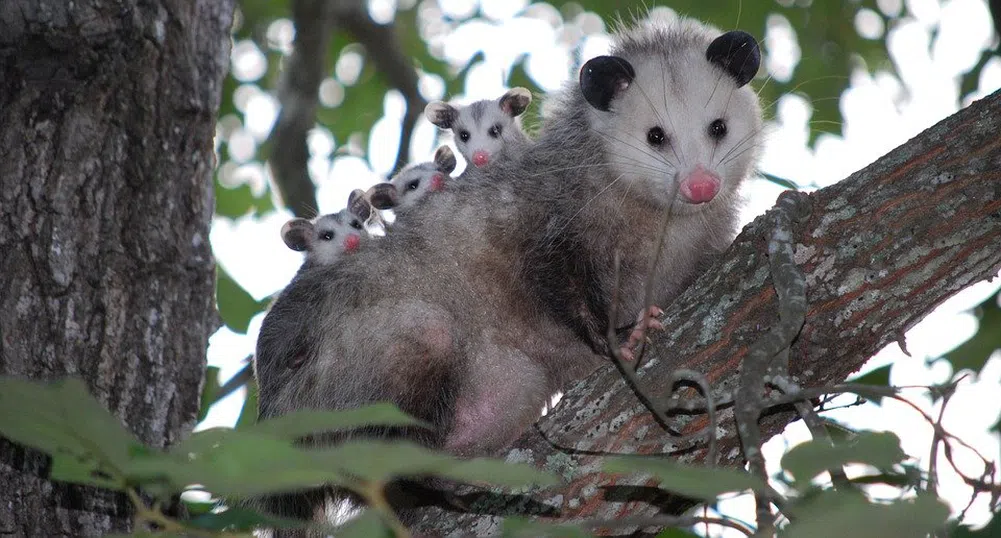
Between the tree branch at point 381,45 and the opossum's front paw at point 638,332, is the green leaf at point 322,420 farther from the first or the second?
the tree branch at point 381,45

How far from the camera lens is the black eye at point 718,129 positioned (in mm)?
2382

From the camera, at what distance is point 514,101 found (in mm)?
3408

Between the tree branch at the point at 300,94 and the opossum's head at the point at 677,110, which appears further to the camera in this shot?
the tree branch at the point at 300,94

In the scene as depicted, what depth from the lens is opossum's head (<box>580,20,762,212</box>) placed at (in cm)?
233

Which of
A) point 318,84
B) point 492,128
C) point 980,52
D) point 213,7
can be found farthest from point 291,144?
Result: point 980,52

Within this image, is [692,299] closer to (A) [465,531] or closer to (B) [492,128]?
(A) [465,531]

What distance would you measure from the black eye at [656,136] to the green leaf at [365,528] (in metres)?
1.65

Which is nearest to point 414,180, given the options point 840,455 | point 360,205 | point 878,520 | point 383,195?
point 383,195

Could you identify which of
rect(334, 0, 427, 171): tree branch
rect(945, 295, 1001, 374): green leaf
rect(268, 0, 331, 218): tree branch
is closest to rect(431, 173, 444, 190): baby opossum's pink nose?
rect(268, 0, 331, 218): tree branch

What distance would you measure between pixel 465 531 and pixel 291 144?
1.99 meters

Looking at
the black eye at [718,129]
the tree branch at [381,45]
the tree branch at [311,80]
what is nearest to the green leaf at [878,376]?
the black eye at [718,129]

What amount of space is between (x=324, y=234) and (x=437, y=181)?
1.39ft

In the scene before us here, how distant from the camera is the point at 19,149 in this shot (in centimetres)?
194

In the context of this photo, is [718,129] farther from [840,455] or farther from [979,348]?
[840,455]
